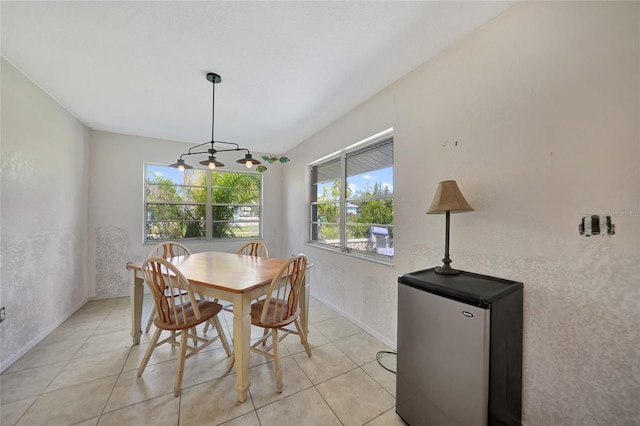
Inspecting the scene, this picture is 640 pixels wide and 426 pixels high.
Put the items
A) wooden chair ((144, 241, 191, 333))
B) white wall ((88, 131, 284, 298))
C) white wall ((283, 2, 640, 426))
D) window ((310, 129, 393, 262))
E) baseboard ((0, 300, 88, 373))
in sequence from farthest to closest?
white wall ((88, 131, 284, 298)), window ((310, 129, 393, 262)), wooden chair ((144, 241, 191, 333)), baseboard ((0, 300, 88, 373)), white wall ((283, 2, 640, 426))

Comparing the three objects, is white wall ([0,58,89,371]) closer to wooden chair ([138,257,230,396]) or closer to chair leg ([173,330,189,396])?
wooden chair ([138,257,230,396])

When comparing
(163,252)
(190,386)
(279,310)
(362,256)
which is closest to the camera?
(190,386)

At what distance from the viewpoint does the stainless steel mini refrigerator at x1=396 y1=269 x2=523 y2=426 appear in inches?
44.6

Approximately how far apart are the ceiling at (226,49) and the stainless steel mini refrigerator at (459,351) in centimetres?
172

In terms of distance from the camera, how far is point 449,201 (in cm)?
151

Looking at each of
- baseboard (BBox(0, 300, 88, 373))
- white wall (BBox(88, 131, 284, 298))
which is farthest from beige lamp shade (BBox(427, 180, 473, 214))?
white wall (BBox(88, 131, 284, 298))

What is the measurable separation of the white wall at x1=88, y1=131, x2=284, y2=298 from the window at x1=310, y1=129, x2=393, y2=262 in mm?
2822

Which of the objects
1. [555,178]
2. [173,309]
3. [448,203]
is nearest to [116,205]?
[173,309]

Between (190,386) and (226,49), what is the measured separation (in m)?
2.63

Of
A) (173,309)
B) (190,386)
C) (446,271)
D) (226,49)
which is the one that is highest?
(226,49)

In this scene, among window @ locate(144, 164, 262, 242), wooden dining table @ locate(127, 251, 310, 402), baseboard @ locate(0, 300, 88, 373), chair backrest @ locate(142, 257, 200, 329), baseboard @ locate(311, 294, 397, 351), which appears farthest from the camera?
window @ locate(144, 164, 262, 242)

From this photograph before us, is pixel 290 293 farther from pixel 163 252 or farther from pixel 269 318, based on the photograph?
pixel 163 252

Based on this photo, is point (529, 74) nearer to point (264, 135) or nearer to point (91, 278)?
point (264, 135)

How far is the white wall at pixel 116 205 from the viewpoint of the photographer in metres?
3.55
